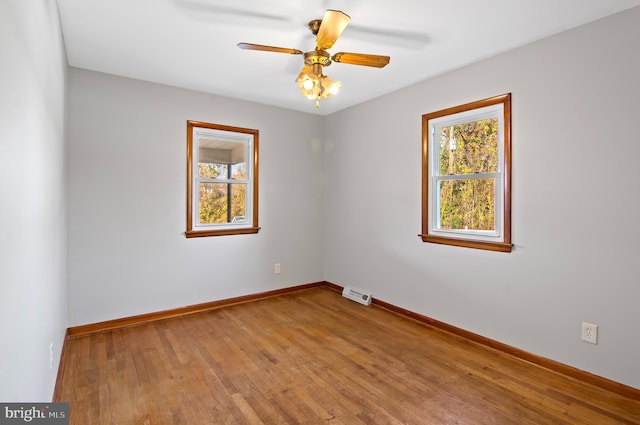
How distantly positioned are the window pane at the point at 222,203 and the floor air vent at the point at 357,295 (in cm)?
166

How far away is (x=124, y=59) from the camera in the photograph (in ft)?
9.92

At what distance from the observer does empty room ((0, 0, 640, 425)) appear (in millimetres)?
2041

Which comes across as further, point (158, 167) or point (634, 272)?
point (158, 167)

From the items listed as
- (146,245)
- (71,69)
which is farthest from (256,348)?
(71,69)

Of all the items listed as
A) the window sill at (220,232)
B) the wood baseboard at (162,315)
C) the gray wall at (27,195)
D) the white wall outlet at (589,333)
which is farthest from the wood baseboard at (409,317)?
the gray wall at (27,195)

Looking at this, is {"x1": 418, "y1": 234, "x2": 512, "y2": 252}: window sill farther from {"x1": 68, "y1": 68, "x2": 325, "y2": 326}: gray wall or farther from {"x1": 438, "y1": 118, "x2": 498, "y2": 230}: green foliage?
{"x1": 68, "y1": 68, "x2": 325, "y2": 326}: gray wall

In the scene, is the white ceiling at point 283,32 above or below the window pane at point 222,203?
above

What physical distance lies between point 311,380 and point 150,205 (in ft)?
8.16

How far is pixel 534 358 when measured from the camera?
2684 mm

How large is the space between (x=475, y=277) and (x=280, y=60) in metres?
2.71

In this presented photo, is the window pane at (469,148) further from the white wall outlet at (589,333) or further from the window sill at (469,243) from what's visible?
the white wall outlet at (589,333)

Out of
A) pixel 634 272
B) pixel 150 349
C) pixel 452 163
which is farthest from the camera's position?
pixel 452 163

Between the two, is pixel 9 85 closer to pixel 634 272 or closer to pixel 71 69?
pixel 71 69

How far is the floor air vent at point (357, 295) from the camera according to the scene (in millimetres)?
4195
